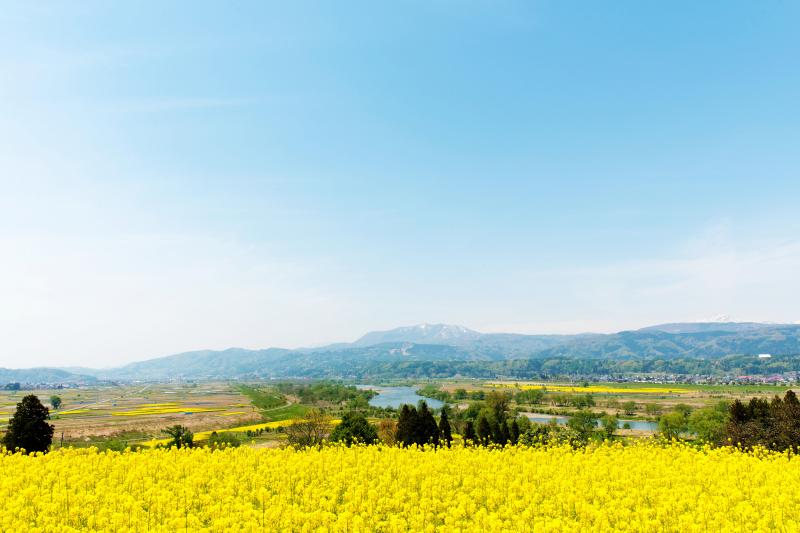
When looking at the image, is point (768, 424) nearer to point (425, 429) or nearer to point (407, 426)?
point (425, 429)

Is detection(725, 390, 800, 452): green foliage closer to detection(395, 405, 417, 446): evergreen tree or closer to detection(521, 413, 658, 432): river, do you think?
detection(395, 405, 417, 446): evergreen tree

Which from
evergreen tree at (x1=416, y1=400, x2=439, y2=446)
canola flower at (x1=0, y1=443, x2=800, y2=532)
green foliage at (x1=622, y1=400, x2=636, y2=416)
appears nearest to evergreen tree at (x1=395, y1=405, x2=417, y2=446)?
evergreen tree at (x1=416, y1=400, x2=439, y2=446)

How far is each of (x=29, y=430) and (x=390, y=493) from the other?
38005 mm

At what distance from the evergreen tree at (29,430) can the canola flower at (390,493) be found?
2568 centimetres

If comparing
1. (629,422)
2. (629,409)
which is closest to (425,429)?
(629,422)

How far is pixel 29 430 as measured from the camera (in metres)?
37.6

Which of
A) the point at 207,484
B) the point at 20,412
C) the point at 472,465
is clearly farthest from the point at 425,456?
the point at 20,412

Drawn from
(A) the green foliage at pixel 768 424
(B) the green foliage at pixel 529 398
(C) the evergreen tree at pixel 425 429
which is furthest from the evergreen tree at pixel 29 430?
(B) the green foliage at pixel 529 398

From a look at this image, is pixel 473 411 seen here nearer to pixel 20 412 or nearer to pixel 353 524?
pixel 20 412

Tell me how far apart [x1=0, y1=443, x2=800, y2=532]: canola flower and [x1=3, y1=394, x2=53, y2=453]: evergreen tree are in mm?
25684

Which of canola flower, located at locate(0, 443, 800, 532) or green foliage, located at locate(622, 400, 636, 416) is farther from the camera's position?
green foliage, located at locate(622, 400, 636, 416)

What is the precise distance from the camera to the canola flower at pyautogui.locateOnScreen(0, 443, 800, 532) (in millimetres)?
10531

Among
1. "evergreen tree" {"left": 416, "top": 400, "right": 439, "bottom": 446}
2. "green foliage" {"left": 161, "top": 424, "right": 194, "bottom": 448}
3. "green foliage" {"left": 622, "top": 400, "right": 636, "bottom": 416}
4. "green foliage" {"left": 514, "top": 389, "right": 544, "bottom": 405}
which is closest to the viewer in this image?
"green foliage" {"left": 161, "top": 424, "right": 194, "bottom": 448}

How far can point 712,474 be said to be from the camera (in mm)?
14961
